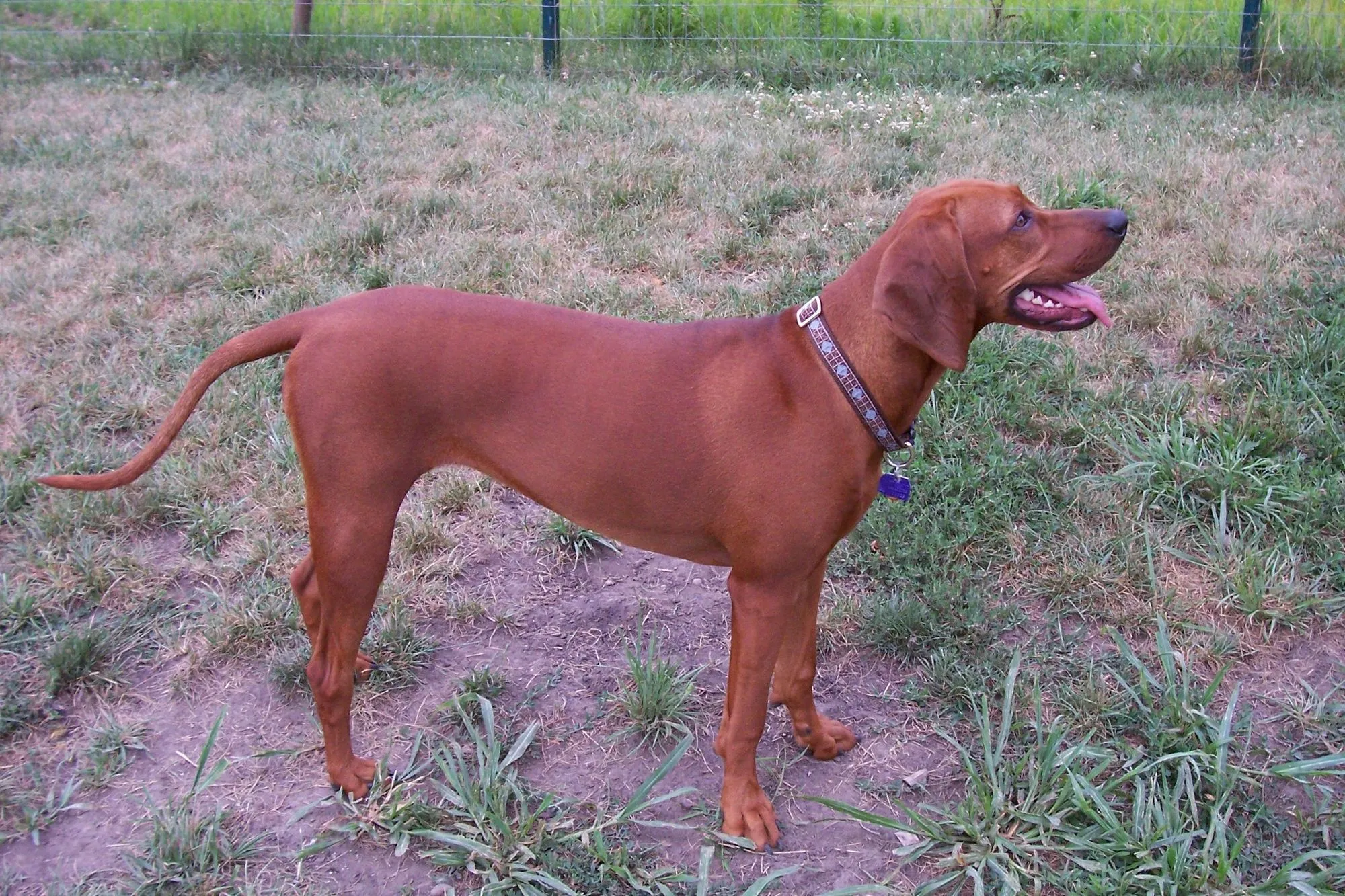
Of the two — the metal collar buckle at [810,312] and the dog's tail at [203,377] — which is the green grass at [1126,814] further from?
the dog's tail at [203,377]

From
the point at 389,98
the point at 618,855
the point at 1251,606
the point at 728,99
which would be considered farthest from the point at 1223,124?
the point at 618,855

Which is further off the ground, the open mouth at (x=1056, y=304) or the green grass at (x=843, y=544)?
the open mouth at (x=1056, y=304)

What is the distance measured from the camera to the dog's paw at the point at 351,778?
2848 mm

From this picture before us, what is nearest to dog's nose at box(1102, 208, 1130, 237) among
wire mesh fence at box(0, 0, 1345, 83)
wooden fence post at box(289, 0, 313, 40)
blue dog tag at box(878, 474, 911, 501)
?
blue dog tag at box(878, 474, 911, 501)

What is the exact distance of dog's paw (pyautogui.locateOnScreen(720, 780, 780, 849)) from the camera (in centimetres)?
275

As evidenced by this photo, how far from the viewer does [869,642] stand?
3387 mm

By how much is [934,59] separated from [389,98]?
4.11 meters

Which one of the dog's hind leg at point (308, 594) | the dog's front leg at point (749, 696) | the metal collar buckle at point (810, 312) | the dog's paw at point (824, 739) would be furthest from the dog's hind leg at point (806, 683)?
the dog's hind leg at point (308, 594)

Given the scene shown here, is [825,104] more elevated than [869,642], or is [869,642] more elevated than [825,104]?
[825,104]

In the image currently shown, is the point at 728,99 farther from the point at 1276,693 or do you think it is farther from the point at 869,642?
the point at 1276,693

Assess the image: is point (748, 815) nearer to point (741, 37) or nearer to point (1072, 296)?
point (1072, 296)

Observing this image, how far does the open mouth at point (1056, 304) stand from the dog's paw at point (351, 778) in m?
2.16

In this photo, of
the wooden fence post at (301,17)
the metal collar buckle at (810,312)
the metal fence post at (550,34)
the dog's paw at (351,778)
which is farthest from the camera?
the wooden fence post at (301,17)

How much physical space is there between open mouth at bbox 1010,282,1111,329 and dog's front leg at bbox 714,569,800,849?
90 cm
